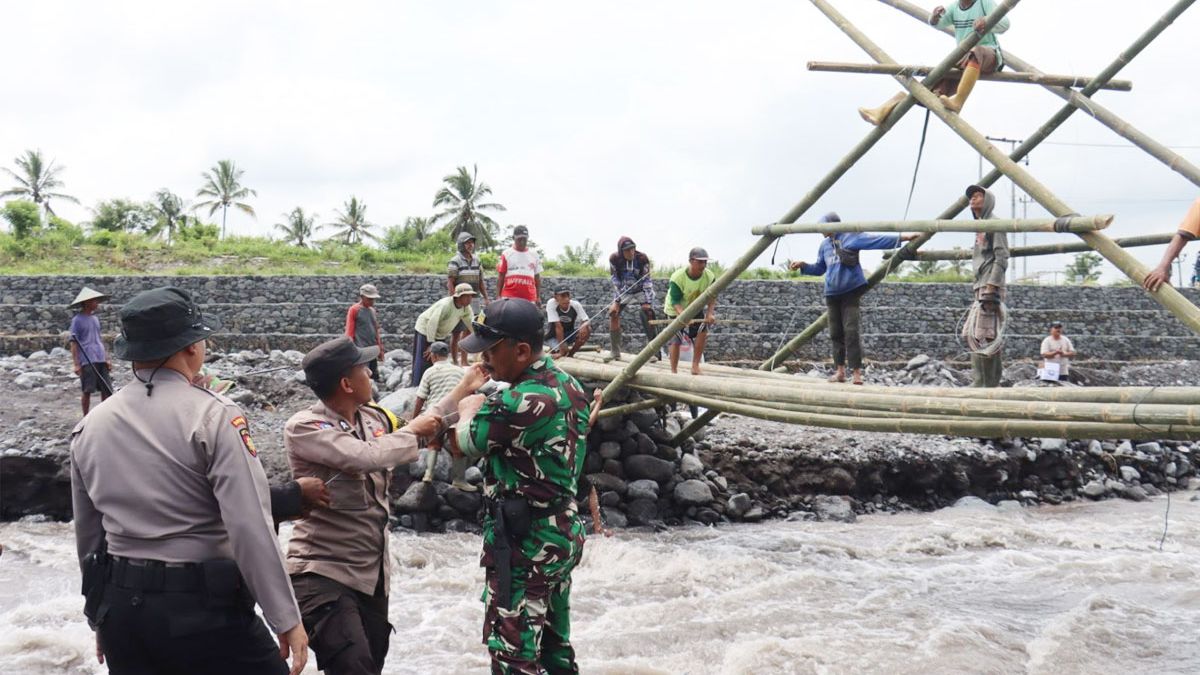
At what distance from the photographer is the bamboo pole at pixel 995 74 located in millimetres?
6137

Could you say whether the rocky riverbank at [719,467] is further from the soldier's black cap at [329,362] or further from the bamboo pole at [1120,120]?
the soldier's black cap at [329,362]

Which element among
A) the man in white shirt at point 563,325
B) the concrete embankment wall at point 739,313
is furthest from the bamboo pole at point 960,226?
the concrete embankment wall at point 739,313

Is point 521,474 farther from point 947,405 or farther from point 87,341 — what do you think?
point 87,341

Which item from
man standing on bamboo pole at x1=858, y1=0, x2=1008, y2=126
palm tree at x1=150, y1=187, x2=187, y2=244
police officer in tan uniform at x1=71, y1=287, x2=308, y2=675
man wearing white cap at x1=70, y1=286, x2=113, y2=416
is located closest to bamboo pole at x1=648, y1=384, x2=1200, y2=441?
man standing on bamboo pole at x1=858, y1=0, x2=1008, y2=126

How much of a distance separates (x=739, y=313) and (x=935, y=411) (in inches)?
663

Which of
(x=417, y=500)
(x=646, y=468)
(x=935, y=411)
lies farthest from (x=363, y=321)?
(x=935, y=411)

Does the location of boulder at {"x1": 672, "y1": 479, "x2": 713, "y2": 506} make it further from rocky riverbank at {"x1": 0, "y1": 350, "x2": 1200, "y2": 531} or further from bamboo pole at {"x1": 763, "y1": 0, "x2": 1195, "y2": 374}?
bamboo pole at {"x1": 763, "y1": 0, "x2": 1195, "y2": 374}

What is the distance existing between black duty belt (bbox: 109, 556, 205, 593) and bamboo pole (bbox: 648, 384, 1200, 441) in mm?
3874

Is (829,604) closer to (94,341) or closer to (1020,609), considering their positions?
(1020,609)

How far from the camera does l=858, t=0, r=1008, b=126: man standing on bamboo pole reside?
19.8 ft

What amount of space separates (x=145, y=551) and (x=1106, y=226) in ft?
14.2

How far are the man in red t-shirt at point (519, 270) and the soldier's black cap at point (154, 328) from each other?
724 cm

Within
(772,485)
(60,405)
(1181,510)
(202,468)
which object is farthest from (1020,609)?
(60,405)

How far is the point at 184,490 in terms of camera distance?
2.36 metres
